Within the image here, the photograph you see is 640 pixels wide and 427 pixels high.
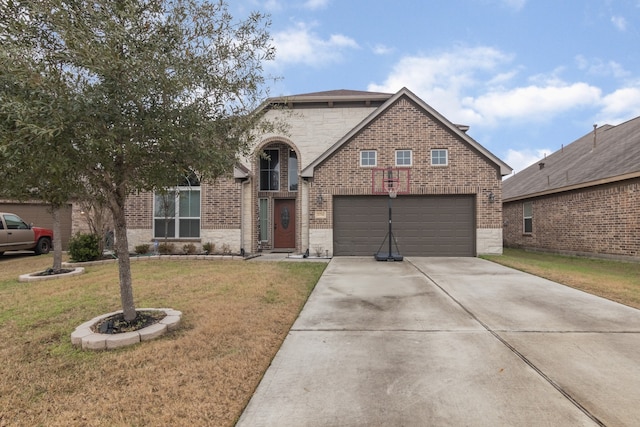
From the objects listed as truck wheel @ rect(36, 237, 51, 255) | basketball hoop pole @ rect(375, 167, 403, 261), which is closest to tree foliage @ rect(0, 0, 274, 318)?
basketball hoop pole @ rect(375, 167, 403, 261)

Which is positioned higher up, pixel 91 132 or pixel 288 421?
pixel 91 132

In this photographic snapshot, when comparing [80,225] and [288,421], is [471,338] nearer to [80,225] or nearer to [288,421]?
[288,421]

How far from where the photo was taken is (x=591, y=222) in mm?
13977

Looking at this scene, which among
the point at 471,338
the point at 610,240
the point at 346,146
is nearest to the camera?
the point at 471,338

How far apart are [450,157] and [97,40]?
1265 cm

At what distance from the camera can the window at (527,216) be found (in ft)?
59.8

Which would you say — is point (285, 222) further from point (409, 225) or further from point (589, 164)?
point (589, 164)

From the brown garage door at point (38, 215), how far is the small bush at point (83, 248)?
6.01 m

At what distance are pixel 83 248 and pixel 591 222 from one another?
61.4 ft

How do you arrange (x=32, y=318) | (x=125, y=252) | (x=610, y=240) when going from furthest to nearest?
(x=610, y=240)
(x=32, y=318)
(x=125, y=252)

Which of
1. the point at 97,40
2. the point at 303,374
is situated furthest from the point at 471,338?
the point at 97,40

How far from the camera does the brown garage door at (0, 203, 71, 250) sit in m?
16.4

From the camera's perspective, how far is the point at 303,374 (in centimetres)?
359

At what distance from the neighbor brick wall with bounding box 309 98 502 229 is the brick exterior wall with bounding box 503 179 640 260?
3.77 meters
